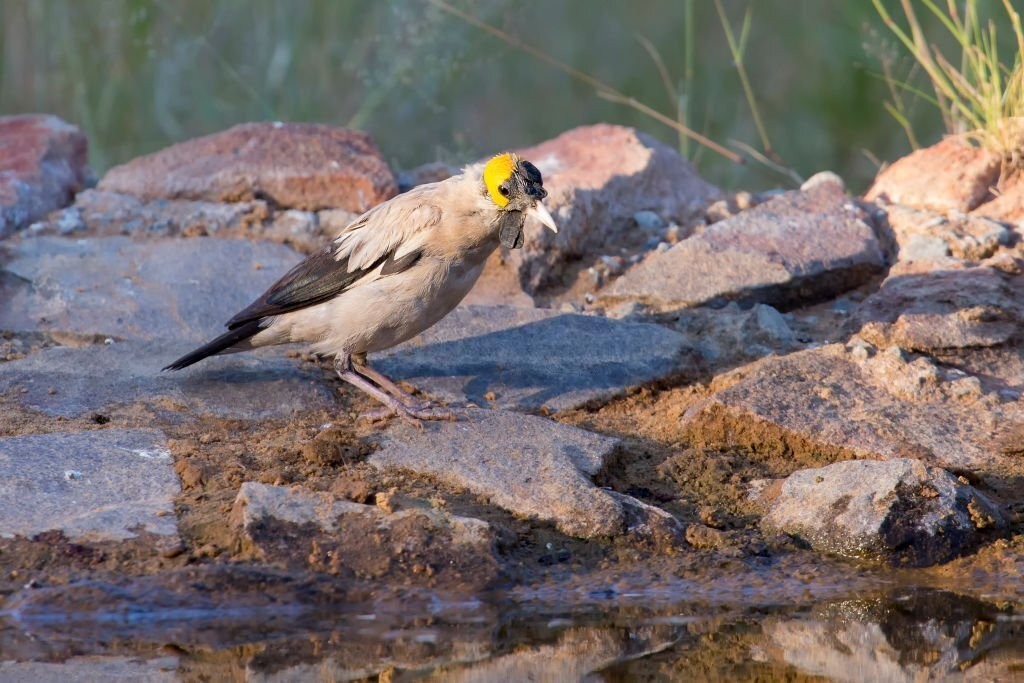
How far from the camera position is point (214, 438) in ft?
15.8

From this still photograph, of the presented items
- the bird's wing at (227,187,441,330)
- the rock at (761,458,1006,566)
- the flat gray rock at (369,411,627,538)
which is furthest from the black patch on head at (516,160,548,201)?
the rock at (761,458,1006,566)

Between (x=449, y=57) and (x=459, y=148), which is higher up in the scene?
(x=449, y=57)

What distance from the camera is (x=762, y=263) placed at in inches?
241

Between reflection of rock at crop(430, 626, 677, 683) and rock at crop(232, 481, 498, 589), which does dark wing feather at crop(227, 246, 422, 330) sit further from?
reflection of rock at crop(430, 626, 677, 683)

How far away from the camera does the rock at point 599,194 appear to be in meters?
6.34

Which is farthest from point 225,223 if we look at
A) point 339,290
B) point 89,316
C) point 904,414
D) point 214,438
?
point 904,414

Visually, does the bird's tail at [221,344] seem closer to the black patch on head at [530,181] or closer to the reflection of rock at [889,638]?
the black patch on head at [530,181]

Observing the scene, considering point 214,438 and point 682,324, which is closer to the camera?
point 214,438

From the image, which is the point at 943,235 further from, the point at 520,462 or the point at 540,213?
the point at 520,462

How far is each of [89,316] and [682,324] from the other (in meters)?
2.52

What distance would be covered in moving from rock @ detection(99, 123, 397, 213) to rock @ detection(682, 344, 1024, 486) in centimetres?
234

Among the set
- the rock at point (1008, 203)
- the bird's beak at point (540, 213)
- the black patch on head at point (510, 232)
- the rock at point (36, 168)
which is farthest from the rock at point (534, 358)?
the rock at point (36, 168)

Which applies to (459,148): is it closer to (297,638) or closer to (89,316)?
(89,316)

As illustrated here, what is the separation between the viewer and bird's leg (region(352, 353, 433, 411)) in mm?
5086
